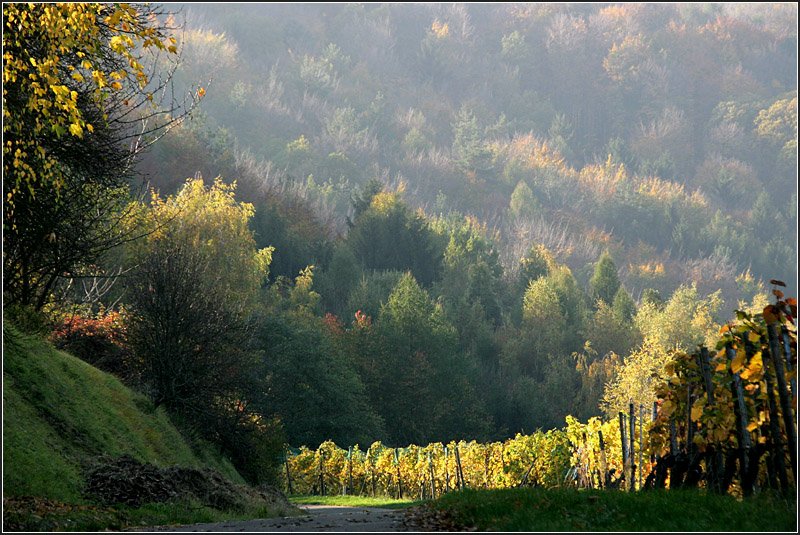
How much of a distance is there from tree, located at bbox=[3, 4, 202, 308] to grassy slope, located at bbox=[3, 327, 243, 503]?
154 cm

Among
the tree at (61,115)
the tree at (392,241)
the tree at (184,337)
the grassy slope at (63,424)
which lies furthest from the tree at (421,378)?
the tree at (61,115)

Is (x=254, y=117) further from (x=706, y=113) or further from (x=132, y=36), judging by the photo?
(x=132, y=36)

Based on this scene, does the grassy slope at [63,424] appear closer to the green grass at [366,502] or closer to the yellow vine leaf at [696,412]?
the green grass at [366,502]

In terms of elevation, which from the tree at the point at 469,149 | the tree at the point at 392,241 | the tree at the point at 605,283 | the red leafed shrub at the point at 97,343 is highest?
the tree at the point at 469,149

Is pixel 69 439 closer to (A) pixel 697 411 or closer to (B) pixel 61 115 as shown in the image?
(B) pixel 61 115

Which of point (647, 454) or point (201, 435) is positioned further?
point (201, 435)

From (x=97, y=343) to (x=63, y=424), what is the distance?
1370 cm

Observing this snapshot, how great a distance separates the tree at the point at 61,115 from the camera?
38.4 ft

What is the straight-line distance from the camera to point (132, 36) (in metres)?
12.6

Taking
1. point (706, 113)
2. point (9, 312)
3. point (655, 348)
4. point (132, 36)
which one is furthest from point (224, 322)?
point (706, 113)

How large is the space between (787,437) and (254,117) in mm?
157975

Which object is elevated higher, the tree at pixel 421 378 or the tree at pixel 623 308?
the tree at pixel 623 308

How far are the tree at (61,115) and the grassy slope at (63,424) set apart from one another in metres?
1.54

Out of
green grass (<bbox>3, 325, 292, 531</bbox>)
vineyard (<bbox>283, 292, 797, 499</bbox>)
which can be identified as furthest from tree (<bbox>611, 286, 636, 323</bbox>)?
vineyard (<bbox>283, 292, 797, 499</bbox>)
